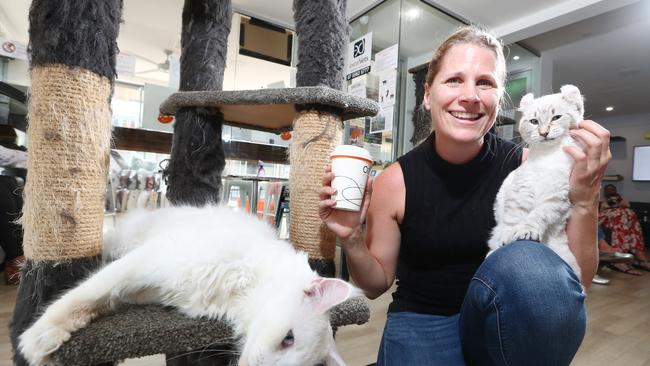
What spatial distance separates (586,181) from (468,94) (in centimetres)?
30

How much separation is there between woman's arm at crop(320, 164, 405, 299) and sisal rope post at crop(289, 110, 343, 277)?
0.34 feet

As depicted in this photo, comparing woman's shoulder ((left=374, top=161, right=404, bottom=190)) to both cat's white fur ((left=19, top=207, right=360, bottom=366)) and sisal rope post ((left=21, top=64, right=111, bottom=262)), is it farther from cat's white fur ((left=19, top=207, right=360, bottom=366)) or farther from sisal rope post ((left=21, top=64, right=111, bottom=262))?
sisal rope post ((left=21, top=64, right=111, bottom=262))

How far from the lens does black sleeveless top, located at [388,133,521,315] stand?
2.75ft

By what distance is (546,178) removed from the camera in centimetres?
59

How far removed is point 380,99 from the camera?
274 centimetres

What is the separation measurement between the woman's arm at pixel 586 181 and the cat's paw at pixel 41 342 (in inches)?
32.3

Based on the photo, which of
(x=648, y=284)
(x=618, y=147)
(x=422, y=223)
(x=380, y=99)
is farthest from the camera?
(x=618, y=147)

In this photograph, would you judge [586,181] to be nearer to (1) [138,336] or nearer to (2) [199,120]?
(1) [138,336]

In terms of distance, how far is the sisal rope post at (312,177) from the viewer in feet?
3.00

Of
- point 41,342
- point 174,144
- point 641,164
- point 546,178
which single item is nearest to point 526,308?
point 546,178

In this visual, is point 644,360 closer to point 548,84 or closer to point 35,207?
point 35,207

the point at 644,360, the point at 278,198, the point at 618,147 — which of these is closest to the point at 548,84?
the point at 644,360

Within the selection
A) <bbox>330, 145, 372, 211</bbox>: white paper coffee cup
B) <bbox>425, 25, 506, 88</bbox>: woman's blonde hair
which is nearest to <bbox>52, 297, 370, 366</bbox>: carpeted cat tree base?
<bbox>330, 145, 372, 211</bbox>: white paper coffee cup

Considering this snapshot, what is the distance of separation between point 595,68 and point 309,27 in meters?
4.72
